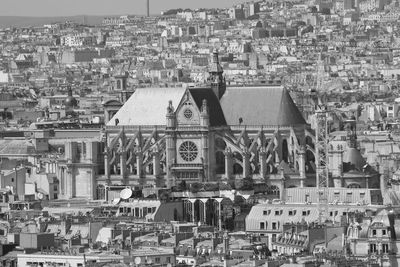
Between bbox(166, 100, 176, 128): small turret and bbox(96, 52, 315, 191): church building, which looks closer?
bbox(96, 52, 315, 191): church building

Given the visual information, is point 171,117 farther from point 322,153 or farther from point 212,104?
point 322,153

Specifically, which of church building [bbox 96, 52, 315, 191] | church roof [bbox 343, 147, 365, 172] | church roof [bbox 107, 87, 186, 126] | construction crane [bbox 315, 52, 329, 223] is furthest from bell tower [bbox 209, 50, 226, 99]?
church roof [bbox 343, 147, 365, 172]

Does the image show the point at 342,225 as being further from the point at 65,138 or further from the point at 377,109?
the point at 377,109

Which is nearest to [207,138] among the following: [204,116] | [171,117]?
[204,116]

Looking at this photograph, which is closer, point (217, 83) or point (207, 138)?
point (207, 138)

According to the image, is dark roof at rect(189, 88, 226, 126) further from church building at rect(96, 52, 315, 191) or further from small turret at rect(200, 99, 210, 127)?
small turret at rect(200, 99, 210, 127)

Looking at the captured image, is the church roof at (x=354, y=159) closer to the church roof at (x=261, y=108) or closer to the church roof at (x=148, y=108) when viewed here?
the church roof at (x=261, y=108)

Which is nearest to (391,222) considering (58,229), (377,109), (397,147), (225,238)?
(225,238)
